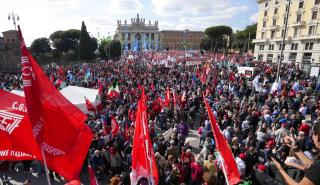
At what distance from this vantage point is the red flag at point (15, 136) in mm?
4176

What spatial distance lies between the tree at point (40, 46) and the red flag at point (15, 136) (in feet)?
234

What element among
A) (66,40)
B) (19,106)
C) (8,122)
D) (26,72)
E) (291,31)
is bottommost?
(8,122)

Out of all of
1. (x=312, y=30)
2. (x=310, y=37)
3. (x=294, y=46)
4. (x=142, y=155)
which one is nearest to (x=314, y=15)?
(x=312, y=30)

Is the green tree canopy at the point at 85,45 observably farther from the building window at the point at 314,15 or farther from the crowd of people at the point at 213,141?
the crowd of people at the point at 213,141

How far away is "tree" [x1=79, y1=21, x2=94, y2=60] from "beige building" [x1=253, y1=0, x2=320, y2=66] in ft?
145

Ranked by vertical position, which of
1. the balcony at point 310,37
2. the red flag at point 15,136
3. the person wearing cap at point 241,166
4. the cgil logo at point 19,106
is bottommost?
the person wearing cap at point 241,166

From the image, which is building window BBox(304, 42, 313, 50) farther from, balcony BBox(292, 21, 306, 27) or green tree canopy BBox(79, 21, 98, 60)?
green tree canopy BBox(79, 21, 98, 60)

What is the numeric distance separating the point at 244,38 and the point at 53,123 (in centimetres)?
8504

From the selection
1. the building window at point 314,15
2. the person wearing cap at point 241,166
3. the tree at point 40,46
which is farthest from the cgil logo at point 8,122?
the tree at point 40,46

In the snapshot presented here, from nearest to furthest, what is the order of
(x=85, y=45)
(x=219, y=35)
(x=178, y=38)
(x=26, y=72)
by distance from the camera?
1. (x=26, y=72)
2. (x=85, y=45)
3. (x=219, y=35)
4. (x=178, y=38)

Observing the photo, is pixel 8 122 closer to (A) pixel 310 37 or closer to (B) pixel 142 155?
(B) pixel 142 155

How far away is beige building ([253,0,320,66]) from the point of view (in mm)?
44844

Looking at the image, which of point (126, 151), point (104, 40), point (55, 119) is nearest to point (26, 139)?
point (55, 119)

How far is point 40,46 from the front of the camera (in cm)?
6756
